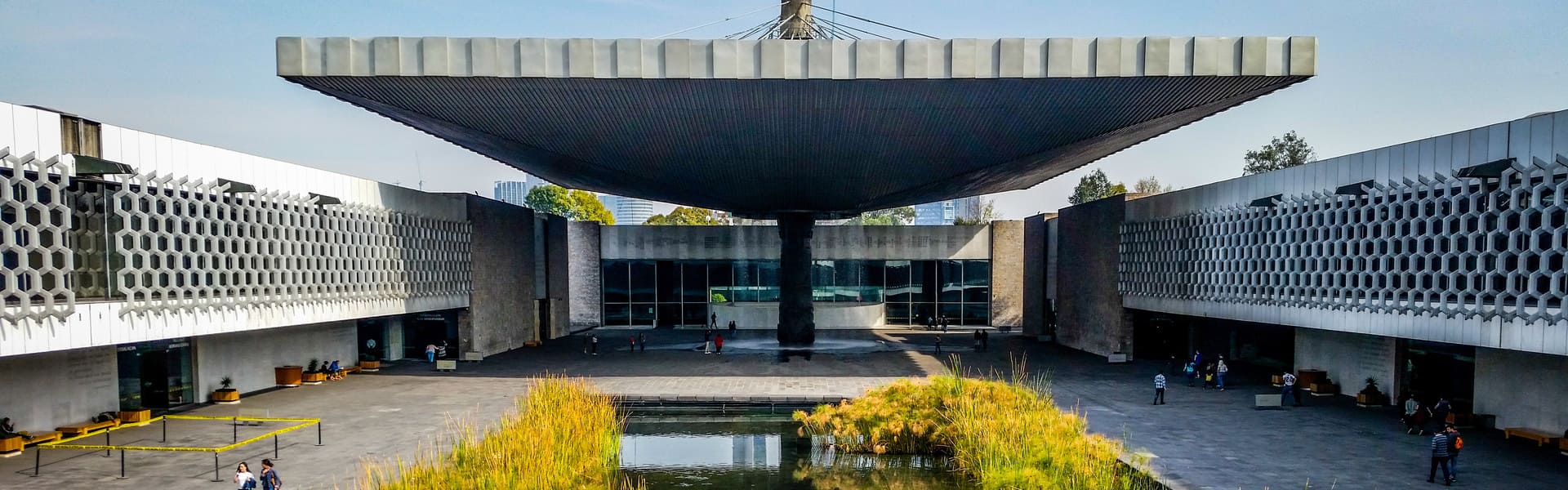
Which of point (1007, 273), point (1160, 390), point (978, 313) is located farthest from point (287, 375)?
point (1007, 273)

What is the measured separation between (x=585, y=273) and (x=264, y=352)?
71.0 feet

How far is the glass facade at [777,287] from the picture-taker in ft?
143

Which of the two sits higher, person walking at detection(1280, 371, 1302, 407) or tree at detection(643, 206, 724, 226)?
tree at detection(643, 206, 724, 226)

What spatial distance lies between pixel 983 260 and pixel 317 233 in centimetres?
3210

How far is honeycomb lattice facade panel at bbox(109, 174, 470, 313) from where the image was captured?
15656mm

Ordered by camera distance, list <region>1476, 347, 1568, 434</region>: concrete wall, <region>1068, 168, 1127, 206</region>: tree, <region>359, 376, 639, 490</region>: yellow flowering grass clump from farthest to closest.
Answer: <region>1068, 168, 1127, 206</region>: tree < <region>1476, 347, 1568, 434</region>: concrete wall < <region>359, 376, 639, 490</region>: yellow flowering grass clump

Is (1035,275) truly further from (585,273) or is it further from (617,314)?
(585,273)

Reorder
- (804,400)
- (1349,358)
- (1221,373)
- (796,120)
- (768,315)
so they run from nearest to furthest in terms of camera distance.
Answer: (796,120) < (804,400) < (1349,358) < (1221,373) < (768,315)

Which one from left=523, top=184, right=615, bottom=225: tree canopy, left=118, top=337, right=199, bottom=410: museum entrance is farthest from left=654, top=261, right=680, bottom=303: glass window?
left=523, top=184, right=615, bottom=225: tree canopy

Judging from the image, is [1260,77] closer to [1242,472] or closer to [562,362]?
[1242,472]

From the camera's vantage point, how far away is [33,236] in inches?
521

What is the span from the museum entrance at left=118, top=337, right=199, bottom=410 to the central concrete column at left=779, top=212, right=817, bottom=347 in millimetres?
19747

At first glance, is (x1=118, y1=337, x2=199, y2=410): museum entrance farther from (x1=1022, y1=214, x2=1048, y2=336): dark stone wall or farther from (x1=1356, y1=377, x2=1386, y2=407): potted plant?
(x1=1022, y1=214, x2=1048, y2=336): dark stone wall

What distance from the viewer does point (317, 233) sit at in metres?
21.1
